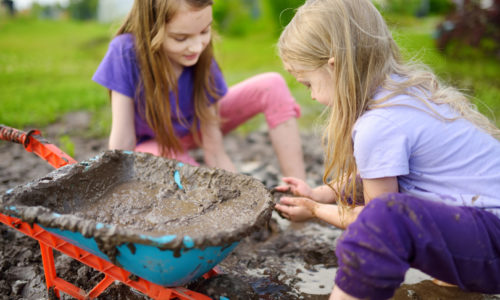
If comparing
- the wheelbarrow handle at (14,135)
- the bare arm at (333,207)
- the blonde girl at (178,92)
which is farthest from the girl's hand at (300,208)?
the wheelbarrow handle at (14,135)

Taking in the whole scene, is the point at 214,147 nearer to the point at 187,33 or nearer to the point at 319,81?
the point at 187,33

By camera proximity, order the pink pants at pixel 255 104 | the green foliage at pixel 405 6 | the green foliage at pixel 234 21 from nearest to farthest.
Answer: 1. the pink pants at pixel 255 104
2. the green foliage at pixel 234 21
3. the green foliage at pixel 405 6

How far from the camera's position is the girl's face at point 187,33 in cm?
215

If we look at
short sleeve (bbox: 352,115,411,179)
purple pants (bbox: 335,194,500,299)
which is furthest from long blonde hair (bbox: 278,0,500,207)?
purple pants (bbox: 335,194,500,299)

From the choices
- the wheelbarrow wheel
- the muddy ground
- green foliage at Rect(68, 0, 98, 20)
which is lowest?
the muddy ground

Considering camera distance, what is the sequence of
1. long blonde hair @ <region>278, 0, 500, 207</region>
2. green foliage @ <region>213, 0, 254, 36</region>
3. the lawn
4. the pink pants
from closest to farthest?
long blonde hair @ <region>278, 0, 500, 207</region>
the pink pants
the lawn
green foliage @ <region>213, 0, 254, 36</region>

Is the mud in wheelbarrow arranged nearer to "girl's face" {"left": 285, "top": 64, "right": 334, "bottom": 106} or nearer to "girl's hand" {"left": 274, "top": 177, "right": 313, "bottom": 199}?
"girl's hand" {"left": 274, "top": 177, "right": 313, "bottom": 199}

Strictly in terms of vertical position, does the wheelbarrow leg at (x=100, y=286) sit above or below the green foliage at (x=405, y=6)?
below

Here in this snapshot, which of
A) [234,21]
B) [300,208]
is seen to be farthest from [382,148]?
[234,21]

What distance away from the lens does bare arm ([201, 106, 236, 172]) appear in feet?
9.19

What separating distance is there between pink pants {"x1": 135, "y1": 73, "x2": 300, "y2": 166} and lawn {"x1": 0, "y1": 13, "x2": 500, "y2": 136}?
0.33 meters

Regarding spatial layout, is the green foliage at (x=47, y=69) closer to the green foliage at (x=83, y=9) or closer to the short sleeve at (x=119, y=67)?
the green foliage at (x=83, y=9)

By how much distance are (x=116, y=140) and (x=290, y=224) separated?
1.13 metres

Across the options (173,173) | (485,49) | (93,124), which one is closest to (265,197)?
(173,173)
